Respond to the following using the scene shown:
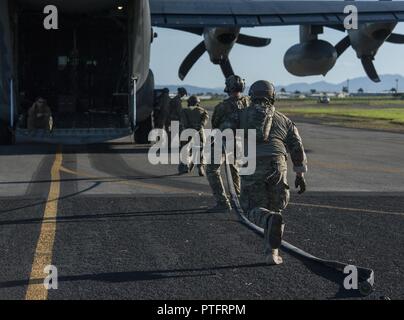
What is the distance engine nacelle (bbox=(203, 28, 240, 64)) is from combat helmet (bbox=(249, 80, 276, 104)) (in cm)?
1369

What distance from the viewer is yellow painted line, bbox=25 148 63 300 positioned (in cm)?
498

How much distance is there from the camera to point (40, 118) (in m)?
15.6

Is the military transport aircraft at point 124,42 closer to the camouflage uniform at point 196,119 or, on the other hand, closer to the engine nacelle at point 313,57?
the engine nacelle at point 313,57

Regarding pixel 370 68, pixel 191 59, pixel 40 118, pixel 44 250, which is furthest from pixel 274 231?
pixel 191 59

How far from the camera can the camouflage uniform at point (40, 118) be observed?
15.2 m

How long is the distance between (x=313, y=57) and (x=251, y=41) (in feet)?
15.5

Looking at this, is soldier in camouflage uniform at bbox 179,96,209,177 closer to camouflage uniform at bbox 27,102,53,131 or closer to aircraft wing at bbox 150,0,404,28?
camouflage uniform at bbox 27,102,53,131

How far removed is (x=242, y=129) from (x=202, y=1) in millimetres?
14187

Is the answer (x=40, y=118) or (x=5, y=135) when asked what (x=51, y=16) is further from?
(x=5, y=135)

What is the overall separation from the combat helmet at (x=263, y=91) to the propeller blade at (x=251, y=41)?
18361 mm

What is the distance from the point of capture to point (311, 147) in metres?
19.2
